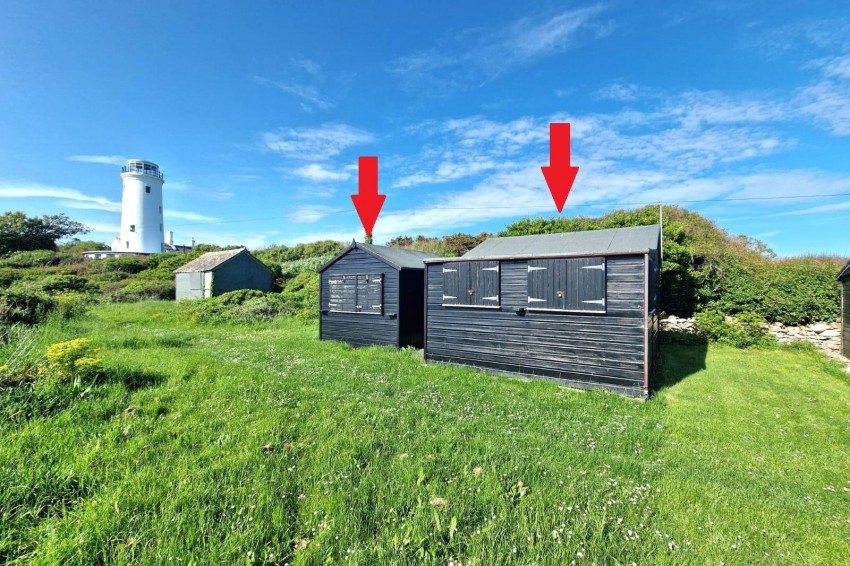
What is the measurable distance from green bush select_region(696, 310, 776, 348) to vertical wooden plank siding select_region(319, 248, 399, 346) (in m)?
12.7

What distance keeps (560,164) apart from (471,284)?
418cm

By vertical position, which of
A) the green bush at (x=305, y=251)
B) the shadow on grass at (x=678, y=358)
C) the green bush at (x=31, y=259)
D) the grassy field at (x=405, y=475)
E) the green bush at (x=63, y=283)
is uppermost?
the green bush at (x=305, y=251)

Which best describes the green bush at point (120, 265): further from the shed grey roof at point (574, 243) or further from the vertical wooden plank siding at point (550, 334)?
the shed grey roof at point (574, 243)

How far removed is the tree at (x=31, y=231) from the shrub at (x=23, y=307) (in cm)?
4423

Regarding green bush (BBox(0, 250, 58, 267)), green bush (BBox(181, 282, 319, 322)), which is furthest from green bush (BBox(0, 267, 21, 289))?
green bush (BBox(181, 282, 319, 322))

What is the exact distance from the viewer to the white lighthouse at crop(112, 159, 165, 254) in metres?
47.5

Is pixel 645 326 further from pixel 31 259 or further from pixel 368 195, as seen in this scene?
pixel 31 259

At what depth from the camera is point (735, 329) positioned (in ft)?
44.5

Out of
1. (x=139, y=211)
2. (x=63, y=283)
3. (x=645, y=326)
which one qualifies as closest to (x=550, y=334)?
(x=645, y=326)

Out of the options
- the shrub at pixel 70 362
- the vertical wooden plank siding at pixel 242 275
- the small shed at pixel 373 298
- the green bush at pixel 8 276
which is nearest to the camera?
the shrub at pixel 70 362

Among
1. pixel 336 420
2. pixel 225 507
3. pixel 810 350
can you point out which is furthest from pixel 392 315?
pixel 810 350

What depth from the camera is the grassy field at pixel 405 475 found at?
2889 millimetres

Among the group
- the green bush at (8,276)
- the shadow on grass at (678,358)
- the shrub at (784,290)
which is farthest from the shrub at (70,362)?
the green bush at (8,276)

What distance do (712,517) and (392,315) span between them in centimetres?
1090
